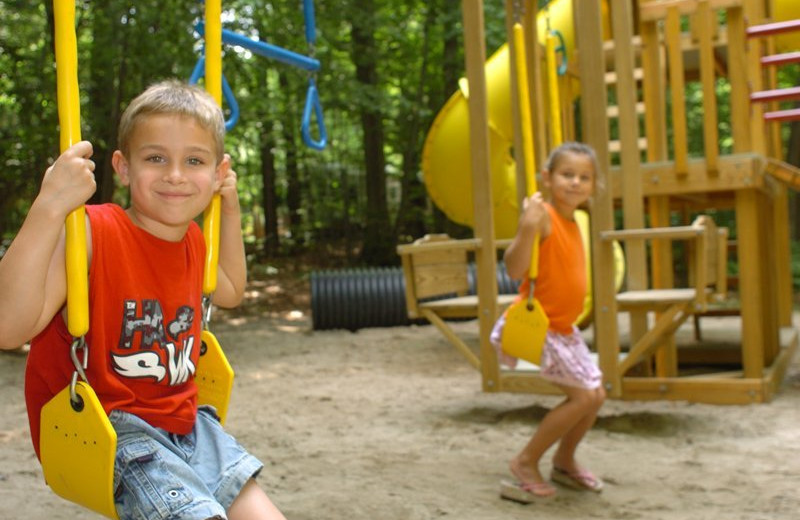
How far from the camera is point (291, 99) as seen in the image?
41.9 ft

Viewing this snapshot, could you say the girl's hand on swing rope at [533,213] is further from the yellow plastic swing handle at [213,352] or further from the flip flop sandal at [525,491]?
the yellow plastic swing handle at [213,352]

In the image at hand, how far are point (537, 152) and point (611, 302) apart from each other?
1091 millimetres

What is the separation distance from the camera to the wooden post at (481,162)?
16.8 feet

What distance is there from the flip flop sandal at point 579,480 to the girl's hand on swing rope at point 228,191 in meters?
2.30

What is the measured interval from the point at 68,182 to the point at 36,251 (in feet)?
0.45

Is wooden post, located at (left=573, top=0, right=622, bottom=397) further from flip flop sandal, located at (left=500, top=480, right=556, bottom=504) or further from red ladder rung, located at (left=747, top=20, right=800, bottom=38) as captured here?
flip flop sandal, located at (left=500, top=480, right=556, bottom=504)

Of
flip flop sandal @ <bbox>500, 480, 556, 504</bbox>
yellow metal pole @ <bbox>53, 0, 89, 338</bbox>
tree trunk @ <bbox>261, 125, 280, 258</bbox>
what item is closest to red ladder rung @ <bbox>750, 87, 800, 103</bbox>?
flip flop sandal @ <bbox>500, 480, 556, 504</bbox>

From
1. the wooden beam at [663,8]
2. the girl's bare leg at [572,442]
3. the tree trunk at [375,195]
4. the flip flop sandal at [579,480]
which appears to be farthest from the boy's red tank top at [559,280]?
the tree trunk at [375,195]

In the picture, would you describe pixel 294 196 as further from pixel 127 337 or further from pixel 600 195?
pixel 127 337

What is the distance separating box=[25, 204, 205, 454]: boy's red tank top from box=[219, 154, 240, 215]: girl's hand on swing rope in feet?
→ 0.86

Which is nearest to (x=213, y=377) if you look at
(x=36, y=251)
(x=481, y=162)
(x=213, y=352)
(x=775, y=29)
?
(x=213, y=352)

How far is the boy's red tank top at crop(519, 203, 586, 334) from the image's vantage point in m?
3.99

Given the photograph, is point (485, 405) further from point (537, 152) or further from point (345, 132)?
point (345, 132)

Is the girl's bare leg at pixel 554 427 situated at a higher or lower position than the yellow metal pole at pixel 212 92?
lower
